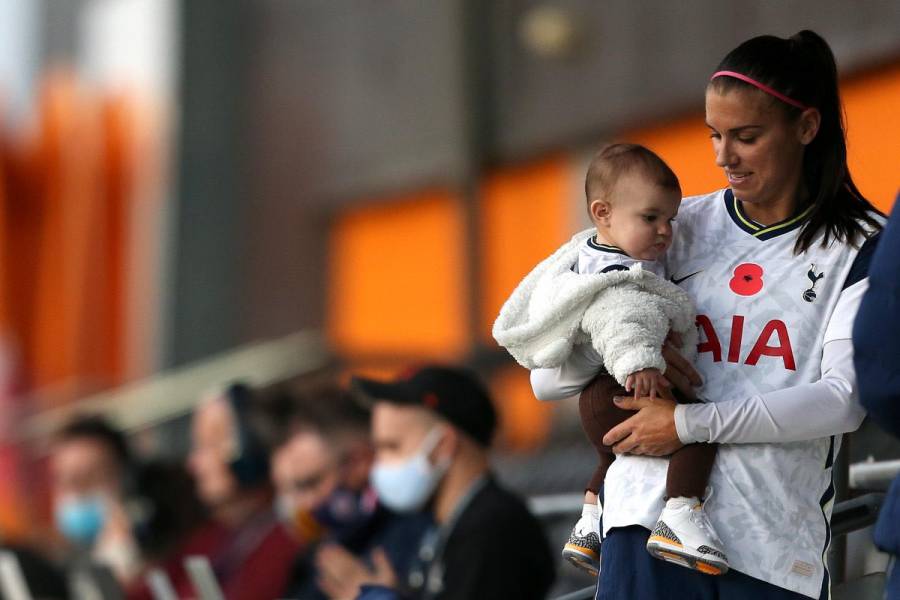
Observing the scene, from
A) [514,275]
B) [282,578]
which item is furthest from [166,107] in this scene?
[282,578]

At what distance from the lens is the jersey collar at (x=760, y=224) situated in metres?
2.29

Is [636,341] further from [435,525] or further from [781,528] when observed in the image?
[435,525]

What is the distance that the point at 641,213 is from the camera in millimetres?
2285

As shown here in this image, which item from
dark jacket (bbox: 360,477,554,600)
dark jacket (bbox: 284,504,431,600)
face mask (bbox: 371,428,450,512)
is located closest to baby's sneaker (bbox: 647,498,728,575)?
dark jacket (bbox: 360,477,554,600)

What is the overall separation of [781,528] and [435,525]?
1829 millimetres

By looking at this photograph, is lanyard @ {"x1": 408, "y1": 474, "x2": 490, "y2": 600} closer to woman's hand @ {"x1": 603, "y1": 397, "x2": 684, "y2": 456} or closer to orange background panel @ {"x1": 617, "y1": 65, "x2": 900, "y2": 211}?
orange background panel @ {"x1": 617, "y1": 65, "x2": 900, "y2": 211}

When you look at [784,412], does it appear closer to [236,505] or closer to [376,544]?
[376,544]

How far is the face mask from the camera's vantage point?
Result: 12.5 feet

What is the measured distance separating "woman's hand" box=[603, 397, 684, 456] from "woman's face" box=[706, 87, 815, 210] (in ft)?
1.26

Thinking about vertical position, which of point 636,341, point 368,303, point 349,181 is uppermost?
point 636,341

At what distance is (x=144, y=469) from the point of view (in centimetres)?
609

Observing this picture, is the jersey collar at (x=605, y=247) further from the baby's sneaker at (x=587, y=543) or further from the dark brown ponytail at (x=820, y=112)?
the baby's sneaker at (x=587, y=543)

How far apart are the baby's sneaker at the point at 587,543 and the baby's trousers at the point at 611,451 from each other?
0.05 m

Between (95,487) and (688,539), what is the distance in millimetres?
4446
